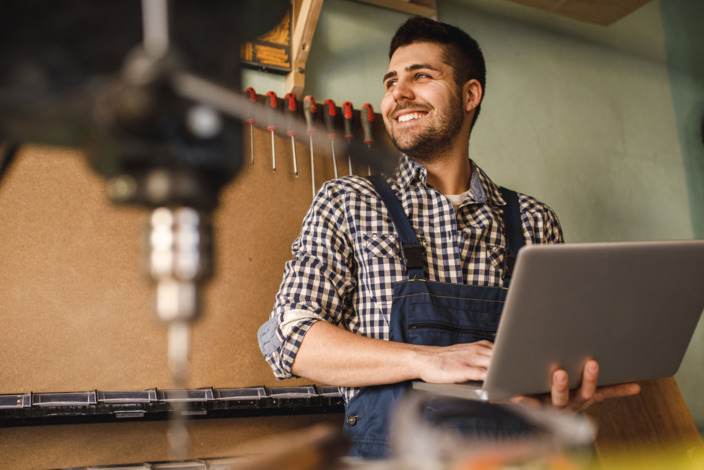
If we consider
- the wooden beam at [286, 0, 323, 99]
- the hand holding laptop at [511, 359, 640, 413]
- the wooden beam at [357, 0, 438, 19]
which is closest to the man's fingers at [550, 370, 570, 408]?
the hand holding laptop at [511, 359, 640, 413]

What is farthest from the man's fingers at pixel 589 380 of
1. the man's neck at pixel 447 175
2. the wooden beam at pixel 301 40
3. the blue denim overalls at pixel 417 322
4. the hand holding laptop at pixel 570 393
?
the wooden beam at pixel 301 40

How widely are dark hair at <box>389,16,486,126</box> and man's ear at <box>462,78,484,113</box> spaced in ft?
0.05

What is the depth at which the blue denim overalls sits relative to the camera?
3.71 ft

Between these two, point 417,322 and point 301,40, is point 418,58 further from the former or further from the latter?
point 417,322

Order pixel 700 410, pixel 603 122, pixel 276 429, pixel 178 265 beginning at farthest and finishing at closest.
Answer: pixel 603 122
pixel 700 410
pixel 276 429
pixel 178 265

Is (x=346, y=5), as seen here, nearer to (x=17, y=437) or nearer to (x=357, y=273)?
(x=357, y=273)

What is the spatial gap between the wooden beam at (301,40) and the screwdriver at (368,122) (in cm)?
23

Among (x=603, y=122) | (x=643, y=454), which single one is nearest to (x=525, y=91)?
(x=603, y=122)

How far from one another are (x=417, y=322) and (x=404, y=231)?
0.75ft

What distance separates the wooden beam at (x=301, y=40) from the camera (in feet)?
6.22

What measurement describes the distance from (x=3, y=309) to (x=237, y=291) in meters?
0.61

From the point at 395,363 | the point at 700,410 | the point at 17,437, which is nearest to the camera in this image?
the point at 395,363

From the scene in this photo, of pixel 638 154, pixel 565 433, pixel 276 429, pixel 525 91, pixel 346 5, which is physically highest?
pixel 346 5

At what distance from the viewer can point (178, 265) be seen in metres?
0.29
